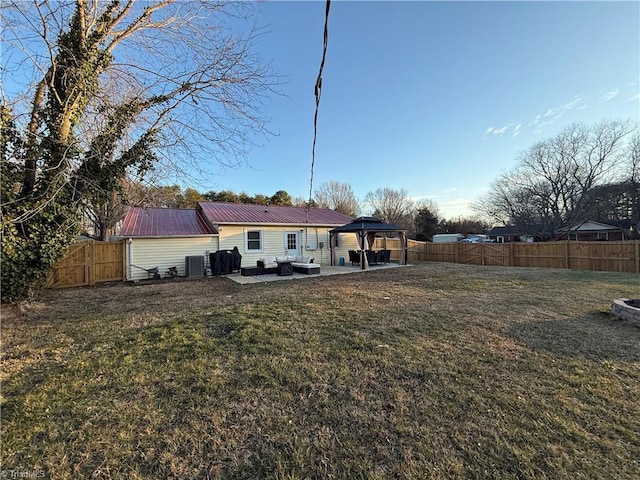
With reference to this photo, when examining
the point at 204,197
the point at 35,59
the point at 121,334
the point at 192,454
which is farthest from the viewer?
the point at 204,197

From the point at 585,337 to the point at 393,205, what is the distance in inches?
1334

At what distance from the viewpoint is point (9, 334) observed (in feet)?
14.7

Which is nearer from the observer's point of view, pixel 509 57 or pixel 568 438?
pixel 568 438

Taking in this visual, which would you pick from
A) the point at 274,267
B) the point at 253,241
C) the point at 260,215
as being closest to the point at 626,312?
the point at 274,267

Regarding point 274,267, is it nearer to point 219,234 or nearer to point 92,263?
point 219,234

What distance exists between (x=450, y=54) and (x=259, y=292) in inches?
376

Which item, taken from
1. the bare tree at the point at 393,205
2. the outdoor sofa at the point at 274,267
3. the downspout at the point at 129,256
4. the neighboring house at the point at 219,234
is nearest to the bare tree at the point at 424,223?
the bare tree at the point at 393,205

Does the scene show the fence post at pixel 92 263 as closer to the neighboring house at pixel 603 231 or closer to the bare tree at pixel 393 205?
the bare tree at pixel 393 205

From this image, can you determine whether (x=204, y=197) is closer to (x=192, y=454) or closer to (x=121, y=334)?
(x=121, y=334)

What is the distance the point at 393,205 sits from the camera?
36.9 meters

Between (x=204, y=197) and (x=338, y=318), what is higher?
(x=204, y=197)

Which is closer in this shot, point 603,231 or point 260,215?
point 260,215

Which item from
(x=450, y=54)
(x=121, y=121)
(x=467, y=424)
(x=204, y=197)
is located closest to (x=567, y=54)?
(x=450, y=54)

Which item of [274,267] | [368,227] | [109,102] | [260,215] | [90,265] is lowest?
A: [274,267]
